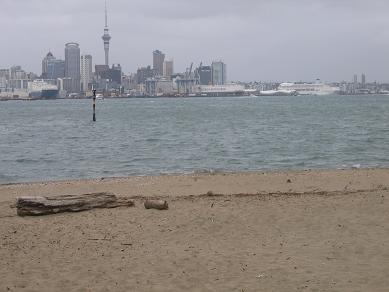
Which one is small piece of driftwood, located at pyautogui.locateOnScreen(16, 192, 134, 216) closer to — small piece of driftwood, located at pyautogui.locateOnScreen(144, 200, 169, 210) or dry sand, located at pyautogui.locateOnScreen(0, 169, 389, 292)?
dry sand, located at pyautogui.locateOnScreen(0, 169, 389, 292)

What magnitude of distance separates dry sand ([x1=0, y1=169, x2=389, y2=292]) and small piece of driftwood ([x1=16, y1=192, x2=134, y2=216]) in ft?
0.62

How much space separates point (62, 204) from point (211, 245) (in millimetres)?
3140

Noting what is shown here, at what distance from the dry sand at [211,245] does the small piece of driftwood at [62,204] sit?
7.4 inches

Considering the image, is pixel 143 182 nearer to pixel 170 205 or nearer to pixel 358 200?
pixel 170 205

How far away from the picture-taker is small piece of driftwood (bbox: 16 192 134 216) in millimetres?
9898

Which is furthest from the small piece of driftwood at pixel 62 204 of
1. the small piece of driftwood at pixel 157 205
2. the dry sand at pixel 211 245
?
the small piece of driftwood at pixel 157 205

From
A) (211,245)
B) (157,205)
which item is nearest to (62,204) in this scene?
(157,205)

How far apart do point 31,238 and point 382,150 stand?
816 inches

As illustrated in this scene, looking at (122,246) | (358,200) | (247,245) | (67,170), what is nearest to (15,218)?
(122,246)

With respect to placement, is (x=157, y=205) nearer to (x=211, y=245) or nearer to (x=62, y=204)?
(x=62, y=204)

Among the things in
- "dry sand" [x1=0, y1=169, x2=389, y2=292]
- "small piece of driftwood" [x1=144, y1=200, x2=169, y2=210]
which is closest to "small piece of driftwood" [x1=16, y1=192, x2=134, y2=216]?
→ "dry sand" [x1=0, y1=169, x2=389, y2=292]

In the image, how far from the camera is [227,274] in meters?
6.64

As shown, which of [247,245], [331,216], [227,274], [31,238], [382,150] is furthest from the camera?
[382,150]

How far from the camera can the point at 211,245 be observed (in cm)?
796
